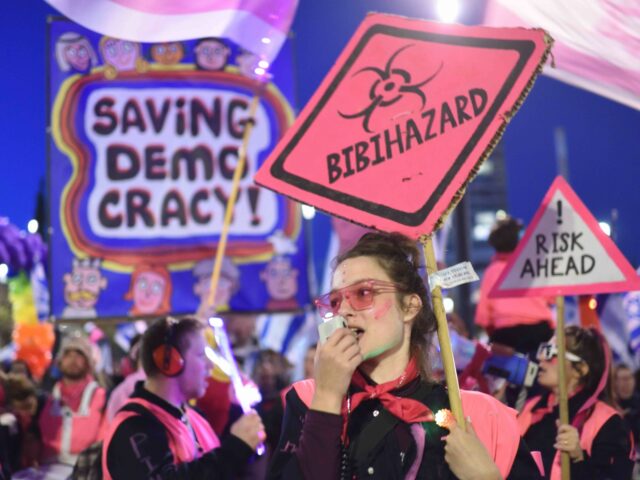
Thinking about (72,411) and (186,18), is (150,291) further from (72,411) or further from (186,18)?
(186,18)

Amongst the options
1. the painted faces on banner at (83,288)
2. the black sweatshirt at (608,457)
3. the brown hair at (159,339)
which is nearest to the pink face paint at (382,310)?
the brown hair at (159,339)

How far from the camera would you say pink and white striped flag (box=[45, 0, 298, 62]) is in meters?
4.36

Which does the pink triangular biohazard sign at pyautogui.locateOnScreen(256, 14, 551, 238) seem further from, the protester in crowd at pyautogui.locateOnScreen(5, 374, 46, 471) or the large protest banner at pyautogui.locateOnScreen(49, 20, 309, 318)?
the protester in crowd at pyautogui.locateOnScreen(5, 374, 46, 471)

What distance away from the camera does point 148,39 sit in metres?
4.43

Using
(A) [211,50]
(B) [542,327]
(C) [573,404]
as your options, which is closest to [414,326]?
(C) [573,404]

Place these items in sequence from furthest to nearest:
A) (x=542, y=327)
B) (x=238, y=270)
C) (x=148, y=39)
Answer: (x=238, y=270)
(x=542, y=327)
(x=148, y=39)

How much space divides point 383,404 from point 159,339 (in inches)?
93.2

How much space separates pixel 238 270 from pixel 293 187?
419 centimetres

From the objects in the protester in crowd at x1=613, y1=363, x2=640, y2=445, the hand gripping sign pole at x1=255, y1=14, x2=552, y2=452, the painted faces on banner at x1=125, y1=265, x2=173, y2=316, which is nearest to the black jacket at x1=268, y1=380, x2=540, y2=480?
the hand gripping sign pole at x1=255, y1=14, x2=552, y2=452

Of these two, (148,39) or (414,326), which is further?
(148,39)

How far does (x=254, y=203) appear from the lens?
781cm

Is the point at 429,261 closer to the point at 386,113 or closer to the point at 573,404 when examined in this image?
the point at 386,113

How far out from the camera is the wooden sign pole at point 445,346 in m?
3.04

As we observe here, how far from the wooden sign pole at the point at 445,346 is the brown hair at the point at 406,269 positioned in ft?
0.28
